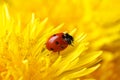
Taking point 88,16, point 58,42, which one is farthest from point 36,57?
point 88,16

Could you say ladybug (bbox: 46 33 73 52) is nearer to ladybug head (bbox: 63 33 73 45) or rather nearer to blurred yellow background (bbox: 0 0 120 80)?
ladybug head (bbox: 63 33 73 45)

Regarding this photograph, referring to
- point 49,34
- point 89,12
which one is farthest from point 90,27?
point 49,34

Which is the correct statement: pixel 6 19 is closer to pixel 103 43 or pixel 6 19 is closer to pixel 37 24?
pixel 37 24

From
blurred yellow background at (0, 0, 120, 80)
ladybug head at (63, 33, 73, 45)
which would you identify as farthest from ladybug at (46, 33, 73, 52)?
blurred yellow background at (0, 0, 120, 80)

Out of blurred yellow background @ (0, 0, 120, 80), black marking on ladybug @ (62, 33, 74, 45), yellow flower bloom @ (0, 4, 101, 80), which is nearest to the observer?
yellow flower bloom @ (0, 4, 101, 80)

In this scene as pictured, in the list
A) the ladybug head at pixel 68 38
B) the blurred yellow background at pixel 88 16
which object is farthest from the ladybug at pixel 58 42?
the blurred yellow background at pixel 88 16
